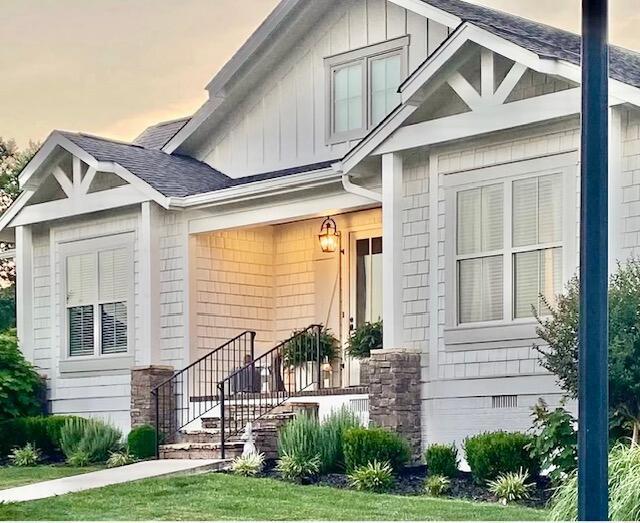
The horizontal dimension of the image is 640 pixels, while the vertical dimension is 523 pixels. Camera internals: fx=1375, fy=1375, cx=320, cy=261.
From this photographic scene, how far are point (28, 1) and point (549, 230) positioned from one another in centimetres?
588

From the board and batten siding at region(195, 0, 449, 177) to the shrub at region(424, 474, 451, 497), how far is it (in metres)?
3.93

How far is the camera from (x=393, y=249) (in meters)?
11.9

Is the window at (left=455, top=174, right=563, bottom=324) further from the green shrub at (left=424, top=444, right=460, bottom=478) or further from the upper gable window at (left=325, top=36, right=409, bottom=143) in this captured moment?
the upper gable window at (left=325, top=36, right=409, bottom=143)

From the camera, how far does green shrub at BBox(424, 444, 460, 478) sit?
35.9ft

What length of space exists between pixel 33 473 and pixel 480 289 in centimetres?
455

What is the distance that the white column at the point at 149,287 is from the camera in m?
14.0

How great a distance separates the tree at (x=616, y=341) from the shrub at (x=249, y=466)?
2688 millimetres

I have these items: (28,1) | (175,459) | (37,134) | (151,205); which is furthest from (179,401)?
(28,1)

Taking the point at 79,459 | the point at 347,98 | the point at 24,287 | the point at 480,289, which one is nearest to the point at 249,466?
the point at 79,459

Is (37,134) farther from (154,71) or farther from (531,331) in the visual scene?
(531,331)

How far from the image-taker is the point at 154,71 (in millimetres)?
13703

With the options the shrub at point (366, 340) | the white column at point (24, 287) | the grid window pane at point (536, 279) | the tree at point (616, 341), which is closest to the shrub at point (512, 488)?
the tree at point (616, 341)

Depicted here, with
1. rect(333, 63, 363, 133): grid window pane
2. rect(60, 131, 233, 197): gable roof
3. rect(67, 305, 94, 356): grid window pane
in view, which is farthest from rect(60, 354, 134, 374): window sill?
rect(333, 63, 363, 133): grid window pane

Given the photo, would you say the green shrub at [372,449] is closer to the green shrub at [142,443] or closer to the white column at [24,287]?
the green shrub at [142,443]
